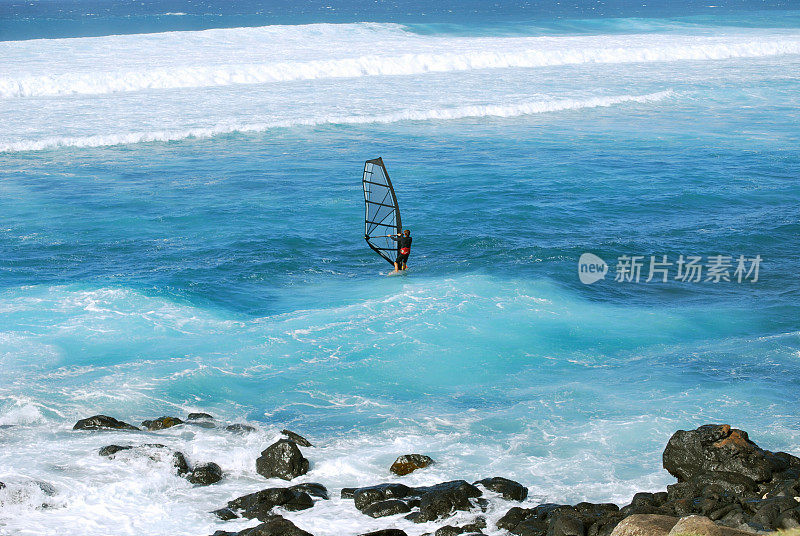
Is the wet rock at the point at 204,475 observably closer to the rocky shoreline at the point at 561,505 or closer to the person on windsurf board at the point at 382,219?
the rocky shoreline at the point at 561,505

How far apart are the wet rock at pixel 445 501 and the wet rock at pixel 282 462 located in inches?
72.9

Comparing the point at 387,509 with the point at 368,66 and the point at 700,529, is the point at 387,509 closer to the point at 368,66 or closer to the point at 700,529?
the point at 700,529

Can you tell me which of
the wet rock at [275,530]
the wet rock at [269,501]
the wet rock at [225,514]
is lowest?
the wet rock at [225,514]

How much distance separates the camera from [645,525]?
825 cm

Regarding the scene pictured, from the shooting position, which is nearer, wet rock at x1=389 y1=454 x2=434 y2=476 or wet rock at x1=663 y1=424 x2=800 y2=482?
wet rock at x1=663 y1=424 x2=800 y2=482

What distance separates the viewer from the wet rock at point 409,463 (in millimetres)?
11055

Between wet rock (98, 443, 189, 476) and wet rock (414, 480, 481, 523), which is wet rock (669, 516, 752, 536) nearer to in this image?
wet rock (414, 480, 481, 523)

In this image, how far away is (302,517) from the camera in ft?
32.9

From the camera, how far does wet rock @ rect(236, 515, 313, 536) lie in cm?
924

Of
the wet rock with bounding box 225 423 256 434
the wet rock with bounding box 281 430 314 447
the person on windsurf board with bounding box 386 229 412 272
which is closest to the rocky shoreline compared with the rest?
the wet rock with bounding box 281 430 314 447

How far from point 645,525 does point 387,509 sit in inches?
128

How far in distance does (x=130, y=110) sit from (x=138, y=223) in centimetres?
1607

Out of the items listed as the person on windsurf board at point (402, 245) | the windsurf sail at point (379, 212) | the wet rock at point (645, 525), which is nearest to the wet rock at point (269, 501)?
the wet rock at point (645, 525)

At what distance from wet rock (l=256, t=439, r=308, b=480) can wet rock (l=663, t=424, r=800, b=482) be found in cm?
494
